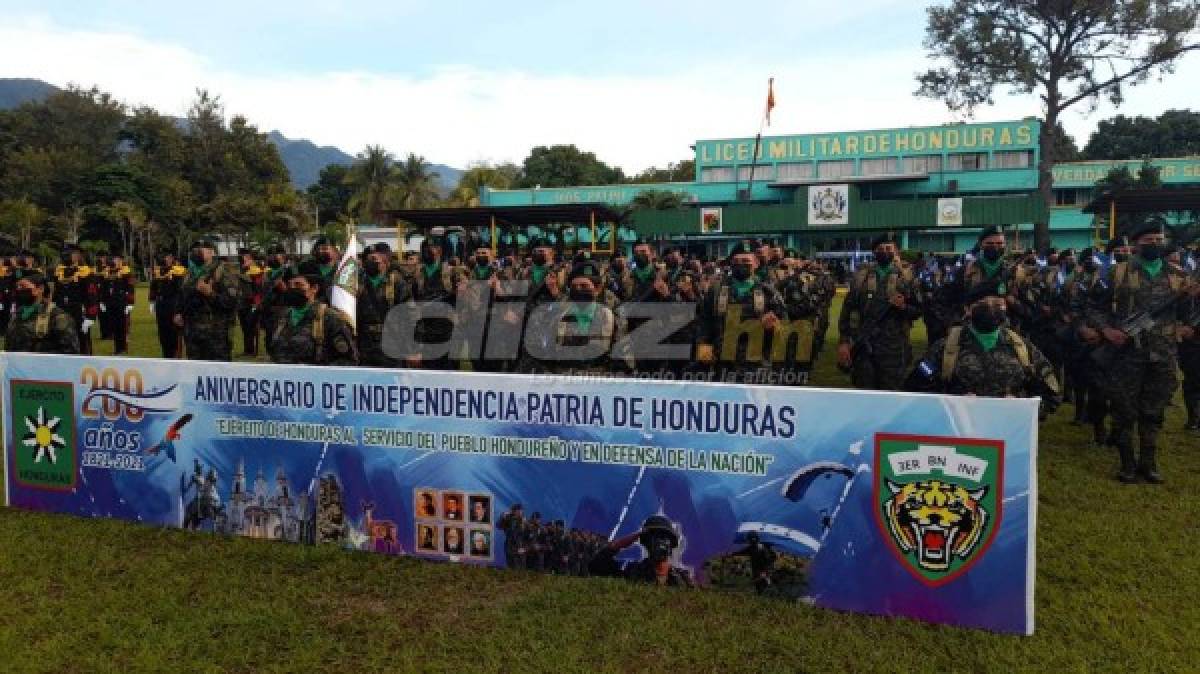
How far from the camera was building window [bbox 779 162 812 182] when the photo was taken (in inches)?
2298

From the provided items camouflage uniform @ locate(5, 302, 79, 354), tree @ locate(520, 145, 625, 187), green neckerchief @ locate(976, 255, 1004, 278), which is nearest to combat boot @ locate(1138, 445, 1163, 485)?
green neckerchief @ locate(976, 255, 1004, 278)

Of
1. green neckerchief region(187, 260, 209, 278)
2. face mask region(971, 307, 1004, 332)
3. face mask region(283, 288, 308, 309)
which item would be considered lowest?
face mask region(971, 307, 1004, 332)

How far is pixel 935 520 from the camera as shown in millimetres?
4152

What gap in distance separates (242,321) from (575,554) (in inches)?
496

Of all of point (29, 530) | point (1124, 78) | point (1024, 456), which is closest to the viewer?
point (1024, 456)

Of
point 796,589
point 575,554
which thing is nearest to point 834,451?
point 796,589

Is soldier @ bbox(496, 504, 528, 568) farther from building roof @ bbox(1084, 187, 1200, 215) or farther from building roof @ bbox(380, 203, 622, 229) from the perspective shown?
building roof @ bbox(380, 203, 622, 229)

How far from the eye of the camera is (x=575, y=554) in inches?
195

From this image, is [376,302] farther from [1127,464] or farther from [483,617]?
[1127,464]

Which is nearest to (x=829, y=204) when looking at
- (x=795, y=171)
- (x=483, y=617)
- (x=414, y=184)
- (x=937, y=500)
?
(x=795, y=171)

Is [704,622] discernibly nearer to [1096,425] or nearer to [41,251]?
[1096,425]

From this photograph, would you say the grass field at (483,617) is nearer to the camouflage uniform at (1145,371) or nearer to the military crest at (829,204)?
the camouflage uniform at (1145,371)

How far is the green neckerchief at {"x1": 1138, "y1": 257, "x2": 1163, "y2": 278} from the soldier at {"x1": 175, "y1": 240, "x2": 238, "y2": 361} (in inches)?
399

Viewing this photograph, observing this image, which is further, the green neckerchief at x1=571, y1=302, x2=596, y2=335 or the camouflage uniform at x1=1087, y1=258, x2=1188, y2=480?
the green neckerchief at x1=571, y1=302, x2=596, y2=335
